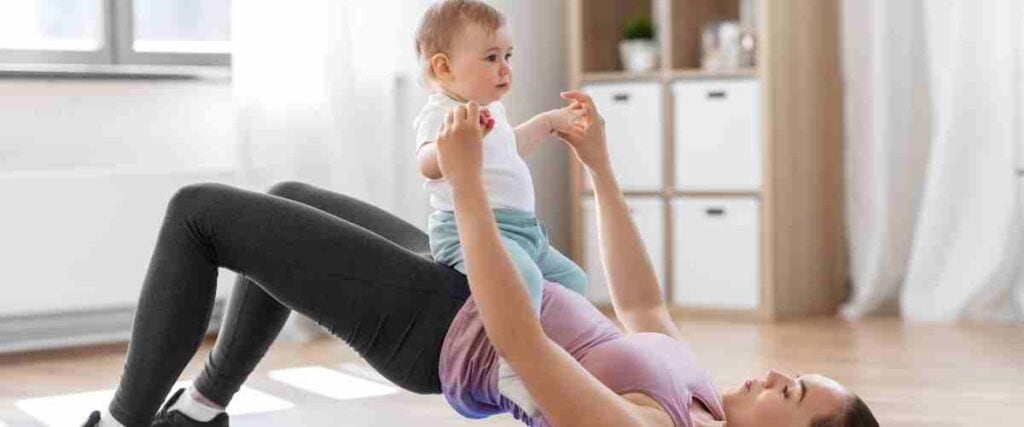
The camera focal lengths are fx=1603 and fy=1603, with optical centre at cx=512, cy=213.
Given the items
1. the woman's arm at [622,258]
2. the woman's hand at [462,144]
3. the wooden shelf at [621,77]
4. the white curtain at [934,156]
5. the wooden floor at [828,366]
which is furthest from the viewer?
the wooden shelf at [621,77]

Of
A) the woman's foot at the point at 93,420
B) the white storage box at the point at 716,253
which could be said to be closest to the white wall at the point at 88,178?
the white storage box at the point at 716,253

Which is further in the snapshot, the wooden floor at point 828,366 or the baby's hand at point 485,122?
the wooden floor at point 828,366

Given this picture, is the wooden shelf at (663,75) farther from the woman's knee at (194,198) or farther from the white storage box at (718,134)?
the woman's knee at (194,198)

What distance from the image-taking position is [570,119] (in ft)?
6.75

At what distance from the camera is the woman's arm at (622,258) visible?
2.08 m

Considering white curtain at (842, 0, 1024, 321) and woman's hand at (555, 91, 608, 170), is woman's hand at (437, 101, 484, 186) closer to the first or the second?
woman's hand at (555, 91, 608, 170)

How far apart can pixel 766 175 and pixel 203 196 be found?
2.82 metres

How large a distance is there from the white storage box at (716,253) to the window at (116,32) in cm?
139

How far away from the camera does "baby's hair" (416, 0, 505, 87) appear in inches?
78.2

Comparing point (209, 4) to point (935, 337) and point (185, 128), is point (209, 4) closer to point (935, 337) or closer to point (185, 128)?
point (185, 128)

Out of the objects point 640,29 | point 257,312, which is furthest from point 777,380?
point 640,29

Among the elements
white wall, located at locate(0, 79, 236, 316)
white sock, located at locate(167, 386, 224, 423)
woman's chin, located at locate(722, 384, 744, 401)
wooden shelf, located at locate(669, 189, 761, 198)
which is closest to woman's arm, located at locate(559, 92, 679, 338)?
woman's chin, located at locate(722, 384, 744, 401)

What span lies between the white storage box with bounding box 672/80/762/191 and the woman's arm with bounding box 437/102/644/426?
9.53ft

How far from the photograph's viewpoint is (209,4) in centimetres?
432
